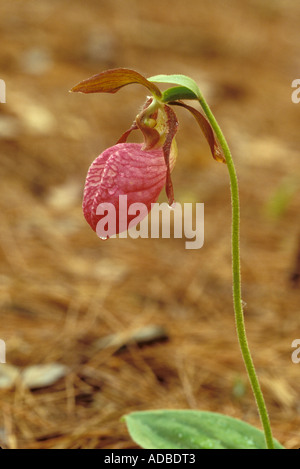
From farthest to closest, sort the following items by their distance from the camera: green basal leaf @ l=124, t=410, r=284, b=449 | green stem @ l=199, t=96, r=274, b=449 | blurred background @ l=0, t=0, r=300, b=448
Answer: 1. blurred background @ l=0, t=0, r=300, b=448
2. green basal leaf @ l=124, t=410, r=284, b=449
3. green stem @ l=199, t=96, r=274, b=449

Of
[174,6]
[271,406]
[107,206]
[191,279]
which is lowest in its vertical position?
[271,406]

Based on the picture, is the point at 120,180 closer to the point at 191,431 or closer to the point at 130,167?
the point at 130,167

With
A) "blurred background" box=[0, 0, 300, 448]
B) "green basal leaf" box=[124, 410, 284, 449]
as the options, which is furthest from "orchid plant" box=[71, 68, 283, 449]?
"blurred background" box=[0, 0, 300, 448]

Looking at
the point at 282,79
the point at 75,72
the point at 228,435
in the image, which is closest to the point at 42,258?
the point at 228,435

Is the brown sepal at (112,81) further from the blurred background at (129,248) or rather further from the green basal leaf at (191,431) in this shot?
the blurred background at (129,248)

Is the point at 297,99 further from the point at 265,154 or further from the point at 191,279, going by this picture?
the point at 191,279

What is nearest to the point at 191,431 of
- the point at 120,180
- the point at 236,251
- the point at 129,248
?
A: the point at 236,251

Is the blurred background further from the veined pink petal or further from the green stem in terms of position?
the veined pink petal
